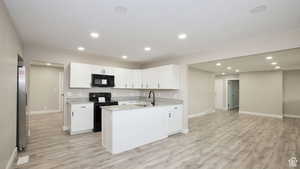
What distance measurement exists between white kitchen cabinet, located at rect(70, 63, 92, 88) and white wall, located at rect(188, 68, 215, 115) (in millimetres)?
4310

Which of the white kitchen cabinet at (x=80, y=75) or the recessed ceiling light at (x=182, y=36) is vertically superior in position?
the recessed ceiling light at (x=182, y=36)

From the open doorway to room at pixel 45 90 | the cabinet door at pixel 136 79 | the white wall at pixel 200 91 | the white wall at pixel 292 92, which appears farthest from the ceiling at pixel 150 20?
the white wall at pixel 292 92

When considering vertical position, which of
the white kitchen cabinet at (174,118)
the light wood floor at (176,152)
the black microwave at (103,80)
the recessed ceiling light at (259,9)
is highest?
the recessed ceiling light at (259,9)

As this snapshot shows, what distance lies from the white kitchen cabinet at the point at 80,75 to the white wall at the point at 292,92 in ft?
29.7

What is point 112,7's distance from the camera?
189 centimetres

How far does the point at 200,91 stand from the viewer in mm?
7090

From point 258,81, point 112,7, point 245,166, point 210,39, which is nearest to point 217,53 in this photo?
point 210,39

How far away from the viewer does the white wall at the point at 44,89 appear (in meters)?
6.68

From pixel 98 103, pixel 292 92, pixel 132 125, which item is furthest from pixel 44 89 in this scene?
pixel 292 92

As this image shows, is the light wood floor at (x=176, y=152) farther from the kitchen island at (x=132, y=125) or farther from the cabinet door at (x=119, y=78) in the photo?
the cabinet door at (x=119, y=78)

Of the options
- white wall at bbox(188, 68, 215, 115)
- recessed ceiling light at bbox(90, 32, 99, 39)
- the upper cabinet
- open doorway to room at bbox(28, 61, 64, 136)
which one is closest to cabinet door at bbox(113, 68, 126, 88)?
the upper cabinet

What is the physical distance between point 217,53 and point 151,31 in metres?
1.98

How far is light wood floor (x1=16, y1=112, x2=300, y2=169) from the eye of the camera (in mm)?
2467

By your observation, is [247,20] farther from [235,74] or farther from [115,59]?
[235,74]
